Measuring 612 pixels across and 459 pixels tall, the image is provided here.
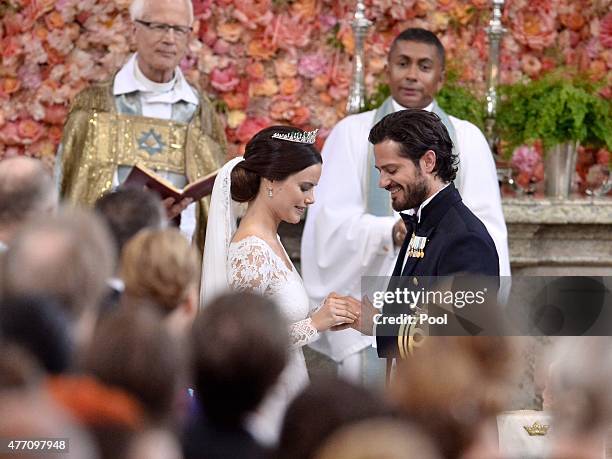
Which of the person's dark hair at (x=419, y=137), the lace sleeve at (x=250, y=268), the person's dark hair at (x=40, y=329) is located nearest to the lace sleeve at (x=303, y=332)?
the lace sleeve at (x=250, y=268)

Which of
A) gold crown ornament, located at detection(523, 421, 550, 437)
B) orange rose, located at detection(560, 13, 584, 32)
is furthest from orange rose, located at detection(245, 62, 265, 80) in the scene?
gold crown ornament, located at detection(523, 421, 550, 437)

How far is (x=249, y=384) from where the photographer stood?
7.29 ft

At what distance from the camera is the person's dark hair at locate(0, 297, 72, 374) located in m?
2.06

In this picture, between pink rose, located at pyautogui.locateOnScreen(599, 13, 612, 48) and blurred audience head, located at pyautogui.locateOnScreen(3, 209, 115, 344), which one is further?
pink rose, located at pyautogui.locateOnScreen(599, 13, 612, 48)

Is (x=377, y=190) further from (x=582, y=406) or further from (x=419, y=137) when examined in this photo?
(x=582, y=406)

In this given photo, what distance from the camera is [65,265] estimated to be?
2.29m

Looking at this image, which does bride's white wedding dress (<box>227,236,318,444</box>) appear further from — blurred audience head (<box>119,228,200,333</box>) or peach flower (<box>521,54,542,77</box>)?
peach flower (<box>521,54,542,77</box>)

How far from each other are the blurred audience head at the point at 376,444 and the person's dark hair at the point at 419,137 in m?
2.28

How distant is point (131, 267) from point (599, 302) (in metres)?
1.26

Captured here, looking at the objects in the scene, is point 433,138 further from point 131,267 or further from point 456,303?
point 131,267

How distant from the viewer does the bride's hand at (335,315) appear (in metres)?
4.20

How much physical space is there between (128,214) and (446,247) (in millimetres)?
1101

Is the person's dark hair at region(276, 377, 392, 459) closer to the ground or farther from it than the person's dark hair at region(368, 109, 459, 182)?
closer to the ground

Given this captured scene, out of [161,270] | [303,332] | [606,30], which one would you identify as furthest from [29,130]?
[161,270]
